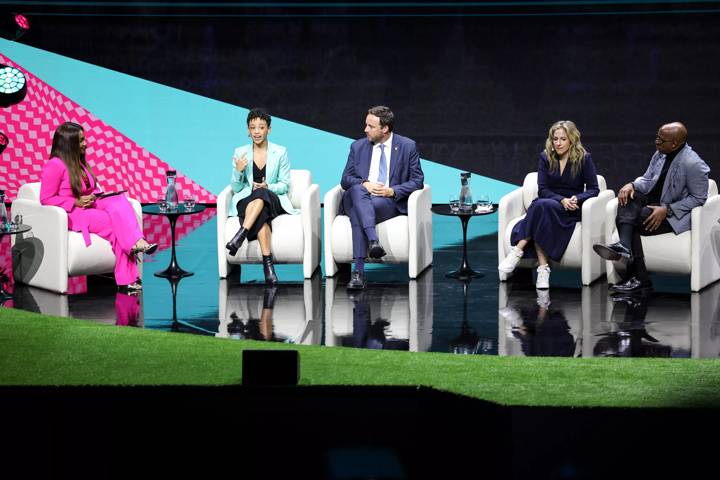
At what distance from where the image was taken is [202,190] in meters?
13.0

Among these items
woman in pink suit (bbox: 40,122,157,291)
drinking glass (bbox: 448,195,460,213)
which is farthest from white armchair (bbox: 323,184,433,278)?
woman in pink suit (bbox: 40,122,157,291)

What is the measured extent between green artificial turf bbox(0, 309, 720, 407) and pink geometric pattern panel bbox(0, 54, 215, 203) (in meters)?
5.99

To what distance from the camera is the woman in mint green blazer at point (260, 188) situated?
323 inches

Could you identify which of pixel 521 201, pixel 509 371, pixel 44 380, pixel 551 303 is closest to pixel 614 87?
pixel 521 201

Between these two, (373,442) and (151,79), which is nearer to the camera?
(373,442)

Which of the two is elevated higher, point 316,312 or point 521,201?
point 521,201

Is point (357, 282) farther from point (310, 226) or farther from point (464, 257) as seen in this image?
point (464, 257)

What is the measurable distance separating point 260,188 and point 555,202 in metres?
2.05

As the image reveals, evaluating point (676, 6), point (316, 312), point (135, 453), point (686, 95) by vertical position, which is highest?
point (676, 6)

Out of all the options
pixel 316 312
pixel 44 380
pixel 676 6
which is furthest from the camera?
pixel 676 6

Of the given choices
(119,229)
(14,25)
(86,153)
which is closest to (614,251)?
(119,229)

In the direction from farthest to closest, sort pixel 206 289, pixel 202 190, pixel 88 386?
pixel 202 190
pixel 206 289
pixel 88 386

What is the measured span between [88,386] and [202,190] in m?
7.96

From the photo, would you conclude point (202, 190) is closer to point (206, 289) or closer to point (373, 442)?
point (206, 289)
